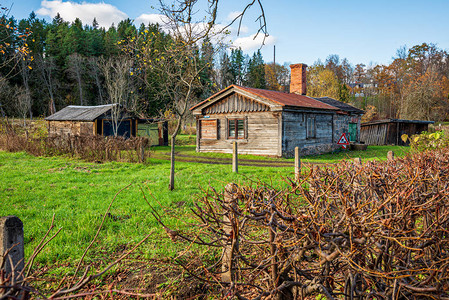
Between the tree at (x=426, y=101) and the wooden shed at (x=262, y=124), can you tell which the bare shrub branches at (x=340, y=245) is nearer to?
the wooden shed at (x=262, y=124)

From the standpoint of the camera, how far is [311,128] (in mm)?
22297

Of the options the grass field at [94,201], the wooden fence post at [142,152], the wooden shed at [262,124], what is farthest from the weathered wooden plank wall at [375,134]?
the wooden fence post at [142,152]

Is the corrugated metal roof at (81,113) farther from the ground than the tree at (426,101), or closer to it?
closer to it

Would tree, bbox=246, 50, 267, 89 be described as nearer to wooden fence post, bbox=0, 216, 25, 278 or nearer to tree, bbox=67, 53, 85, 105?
tree, bbox=67, 53, 85, 105

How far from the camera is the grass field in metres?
5.31

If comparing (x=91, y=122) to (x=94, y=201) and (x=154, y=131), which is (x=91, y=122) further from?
(x=94, y=201)

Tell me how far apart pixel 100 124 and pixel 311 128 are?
1699 cm

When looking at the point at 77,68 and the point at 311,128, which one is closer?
the point at 311,128

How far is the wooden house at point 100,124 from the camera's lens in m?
25.4

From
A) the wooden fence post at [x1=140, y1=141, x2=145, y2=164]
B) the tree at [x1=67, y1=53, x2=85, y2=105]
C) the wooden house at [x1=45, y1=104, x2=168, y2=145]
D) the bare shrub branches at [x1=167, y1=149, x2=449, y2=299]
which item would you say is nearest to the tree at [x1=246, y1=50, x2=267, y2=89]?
the tree at [x1=67, y1=53, x2=85, y2=105]

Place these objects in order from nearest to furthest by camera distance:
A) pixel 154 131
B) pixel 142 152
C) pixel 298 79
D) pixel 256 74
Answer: pixel 142 152
pixel 298 79
pixel 154 131
pixel 256 74

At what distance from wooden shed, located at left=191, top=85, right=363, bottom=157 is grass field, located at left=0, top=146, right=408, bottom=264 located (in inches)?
296

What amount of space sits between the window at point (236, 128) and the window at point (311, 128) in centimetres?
469

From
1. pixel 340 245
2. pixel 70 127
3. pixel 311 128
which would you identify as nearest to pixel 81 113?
pixel 70 127
